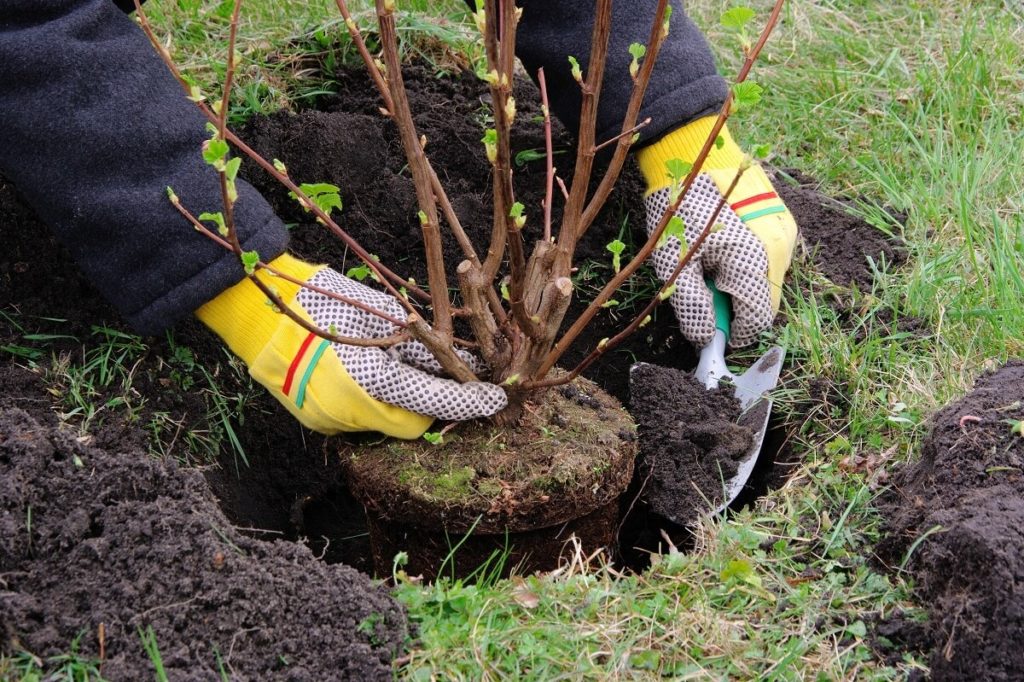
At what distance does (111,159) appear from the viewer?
74.1 inches

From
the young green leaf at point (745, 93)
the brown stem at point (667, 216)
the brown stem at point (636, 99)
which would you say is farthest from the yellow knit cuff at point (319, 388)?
the young green leaf at point (745, 93)

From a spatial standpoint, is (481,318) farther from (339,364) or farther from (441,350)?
(339,364)

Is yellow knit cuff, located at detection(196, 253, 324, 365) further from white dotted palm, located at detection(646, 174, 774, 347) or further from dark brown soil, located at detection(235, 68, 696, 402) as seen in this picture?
white dotted palm, located at detection(646, 174, 774, 347)

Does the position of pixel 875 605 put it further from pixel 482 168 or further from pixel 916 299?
pixel 482 168

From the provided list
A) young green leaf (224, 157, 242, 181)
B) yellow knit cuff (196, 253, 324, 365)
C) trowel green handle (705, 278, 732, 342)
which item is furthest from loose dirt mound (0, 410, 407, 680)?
trowel green handle (705, 278, 732, 342)

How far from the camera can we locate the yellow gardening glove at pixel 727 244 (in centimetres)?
220

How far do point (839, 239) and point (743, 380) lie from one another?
1.74ft

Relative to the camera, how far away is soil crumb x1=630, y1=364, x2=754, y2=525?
6.93ft

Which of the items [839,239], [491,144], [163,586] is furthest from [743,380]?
[163,586]

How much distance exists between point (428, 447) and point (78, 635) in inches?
28.4

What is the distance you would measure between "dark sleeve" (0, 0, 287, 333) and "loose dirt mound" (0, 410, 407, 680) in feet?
1.21

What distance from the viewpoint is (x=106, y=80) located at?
6.22ft

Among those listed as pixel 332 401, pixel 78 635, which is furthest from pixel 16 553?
pixel 332 401

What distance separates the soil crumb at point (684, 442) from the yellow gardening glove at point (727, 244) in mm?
161
